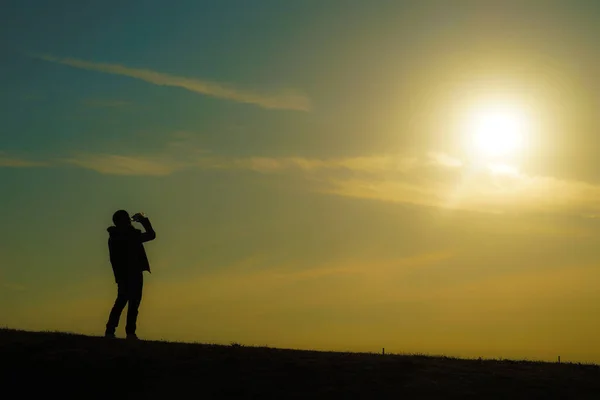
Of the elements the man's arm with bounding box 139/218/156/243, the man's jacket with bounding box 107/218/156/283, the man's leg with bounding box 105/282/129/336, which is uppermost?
the man's arm with bounding box 139/218/156/243

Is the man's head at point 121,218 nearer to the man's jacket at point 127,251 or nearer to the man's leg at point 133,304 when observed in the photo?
the man's jacket at point 127,251

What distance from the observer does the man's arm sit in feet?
66.7

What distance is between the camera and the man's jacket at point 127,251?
2008 centimetres

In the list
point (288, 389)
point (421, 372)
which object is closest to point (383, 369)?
point (421, 372)

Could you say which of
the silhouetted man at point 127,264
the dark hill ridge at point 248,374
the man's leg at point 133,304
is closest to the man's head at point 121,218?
the silhouetted man at point 127,264

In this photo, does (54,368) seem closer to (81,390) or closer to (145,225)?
(81,390)

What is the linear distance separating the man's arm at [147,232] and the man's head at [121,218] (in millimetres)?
444

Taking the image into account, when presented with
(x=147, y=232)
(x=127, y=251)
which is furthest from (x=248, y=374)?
(x=147, y=232)

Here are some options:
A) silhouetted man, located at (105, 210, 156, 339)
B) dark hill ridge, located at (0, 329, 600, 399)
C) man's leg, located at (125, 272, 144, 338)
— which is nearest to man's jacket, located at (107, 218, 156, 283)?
silhouetted man, located at (105, 210, 156, 339)

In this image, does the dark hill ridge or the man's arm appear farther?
the man's arm

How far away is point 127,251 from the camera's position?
20.2 meters

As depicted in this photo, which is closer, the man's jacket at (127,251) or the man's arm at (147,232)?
the man's jacket at (127,251)

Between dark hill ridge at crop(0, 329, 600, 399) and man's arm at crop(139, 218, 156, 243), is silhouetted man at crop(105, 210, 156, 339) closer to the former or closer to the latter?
man's arm at crop(139, 218, 156, 243)

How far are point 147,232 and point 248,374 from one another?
5.68m
